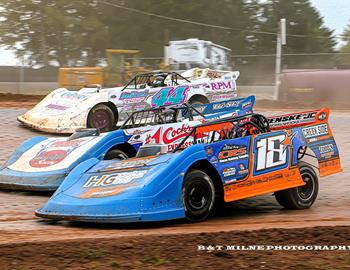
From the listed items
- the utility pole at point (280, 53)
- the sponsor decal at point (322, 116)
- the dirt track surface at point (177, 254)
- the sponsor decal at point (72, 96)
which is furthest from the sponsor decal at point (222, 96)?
the dirt track surface at point (177, 254)

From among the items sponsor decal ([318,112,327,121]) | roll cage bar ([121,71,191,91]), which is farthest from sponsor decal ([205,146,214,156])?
roll cage bar ([121,71,191,91])

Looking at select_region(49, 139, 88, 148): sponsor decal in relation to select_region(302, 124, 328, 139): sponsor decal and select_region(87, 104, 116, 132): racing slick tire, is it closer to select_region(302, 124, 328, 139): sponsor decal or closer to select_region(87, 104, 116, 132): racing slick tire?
select_region(302, 124, 328, 139): sponsor decal

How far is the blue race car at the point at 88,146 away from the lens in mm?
9297

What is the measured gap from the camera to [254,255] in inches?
227

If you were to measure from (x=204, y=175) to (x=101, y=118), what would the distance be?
774cm

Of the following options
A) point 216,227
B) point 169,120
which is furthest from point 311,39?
→ point 216,227

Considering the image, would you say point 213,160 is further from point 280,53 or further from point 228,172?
point 280,53

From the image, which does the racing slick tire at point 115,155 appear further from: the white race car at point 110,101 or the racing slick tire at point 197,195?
the white race car at point 110,101

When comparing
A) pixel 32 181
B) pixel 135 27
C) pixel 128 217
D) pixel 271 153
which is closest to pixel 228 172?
pixel 271 153

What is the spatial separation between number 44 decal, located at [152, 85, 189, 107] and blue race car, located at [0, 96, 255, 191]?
471 centimetres

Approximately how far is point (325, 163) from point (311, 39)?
135 feet

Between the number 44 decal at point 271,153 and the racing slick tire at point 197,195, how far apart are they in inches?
33.7

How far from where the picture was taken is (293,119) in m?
9.48

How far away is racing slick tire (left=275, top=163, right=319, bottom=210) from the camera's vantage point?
28.4 ft
